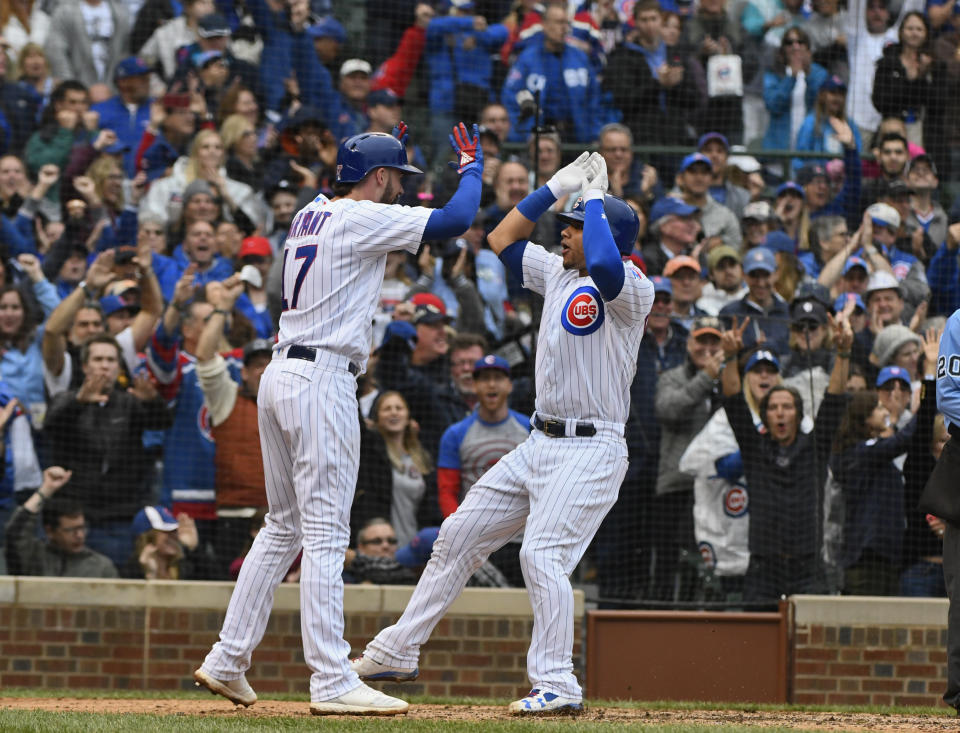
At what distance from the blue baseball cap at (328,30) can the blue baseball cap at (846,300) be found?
4590 mm

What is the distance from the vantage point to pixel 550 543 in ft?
18.6

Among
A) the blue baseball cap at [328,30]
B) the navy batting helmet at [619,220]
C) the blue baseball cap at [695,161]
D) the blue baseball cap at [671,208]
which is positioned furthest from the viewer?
the blue baseball cap at [328,30]

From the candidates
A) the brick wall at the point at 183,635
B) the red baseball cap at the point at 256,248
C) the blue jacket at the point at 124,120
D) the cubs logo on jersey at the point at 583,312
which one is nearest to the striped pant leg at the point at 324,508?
the cubs logo on jersey at the point at 583,312

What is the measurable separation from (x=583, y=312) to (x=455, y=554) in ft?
3.50

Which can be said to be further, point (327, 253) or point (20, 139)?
point (20, 139)

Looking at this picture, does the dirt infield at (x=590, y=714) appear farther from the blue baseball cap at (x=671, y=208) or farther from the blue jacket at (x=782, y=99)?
the blue jacket at (x=782, y=99)

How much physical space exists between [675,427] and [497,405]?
0.99 meters

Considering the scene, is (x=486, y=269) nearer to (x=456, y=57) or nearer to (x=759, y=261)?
(x=759, y=261)

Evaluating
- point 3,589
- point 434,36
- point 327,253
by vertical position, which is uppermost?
point 434,36

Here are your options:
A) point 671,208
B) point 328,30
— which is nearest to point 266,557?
point 671,208

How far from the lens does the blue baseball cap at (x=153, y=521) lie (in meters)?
8.09

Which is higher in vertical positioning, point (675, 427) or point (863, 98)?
point (863, 98)

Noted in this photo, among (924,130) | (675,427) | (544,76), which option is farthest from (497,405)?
(924,130)

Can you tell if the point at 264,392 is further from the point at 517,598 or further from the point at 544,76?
the point at 544,76
